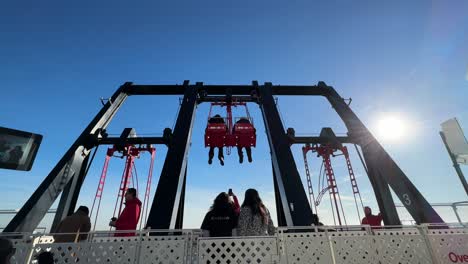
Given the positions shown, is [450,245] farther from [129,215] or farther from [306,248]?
[129,215]

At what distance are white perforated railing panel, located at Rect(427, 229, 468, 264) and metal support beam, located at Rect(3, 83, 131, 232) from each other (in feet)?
25.2

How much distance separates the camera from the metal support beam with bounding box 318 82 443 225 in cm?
554

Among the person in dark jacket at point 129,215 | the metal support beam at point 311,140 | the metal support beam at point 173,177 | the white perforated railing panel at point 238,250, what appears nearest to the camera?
the white perforated railing panel at point 238,250

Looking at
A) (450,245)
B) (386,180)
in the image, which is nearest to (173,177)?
(450,245)

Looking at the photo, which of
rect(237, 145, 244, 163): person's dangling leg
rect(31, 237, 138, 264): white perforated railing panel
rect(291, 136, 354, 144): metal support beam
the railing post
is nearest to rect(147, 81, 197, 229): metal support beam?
rect(31, 237, 138, 264): white perforated railing panel

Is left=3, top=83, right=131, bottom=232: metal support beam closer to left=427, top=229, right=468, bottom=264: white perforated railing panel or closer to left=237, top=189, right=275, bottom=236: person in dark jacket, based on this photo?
left=237, top=189, right=275, bottom=236: person in dark jacket

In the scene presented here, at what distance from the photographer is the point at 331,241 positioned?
301 centimetres

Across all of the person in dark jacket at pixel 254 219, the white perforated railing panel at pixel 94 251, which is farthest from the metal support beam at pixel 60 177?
the person in dark jacket at pixel 254 219

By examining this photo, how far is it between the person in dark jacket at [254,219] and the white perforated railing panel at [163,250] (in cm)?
80

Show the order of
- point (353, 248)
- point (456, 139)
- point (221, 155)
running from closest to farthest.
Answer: point (353, 248), point (456, 139), point (221, 155)

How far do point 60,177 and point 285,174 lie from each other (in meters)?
6.09

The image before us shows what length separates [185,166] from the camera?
647 cm

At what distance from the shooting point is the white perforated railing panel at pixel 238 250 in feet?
9.22

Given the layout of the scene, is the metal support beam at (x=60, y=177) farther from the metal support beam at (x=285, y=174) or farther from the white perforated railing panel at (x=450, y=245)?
the white perforated railing panel at (x=450, y=245)
